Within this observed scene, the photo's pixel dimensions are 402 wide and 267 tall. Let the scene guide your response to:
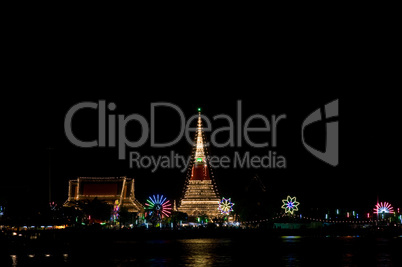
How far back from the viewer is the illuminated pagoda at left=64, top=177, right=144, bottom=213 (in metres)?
91.9

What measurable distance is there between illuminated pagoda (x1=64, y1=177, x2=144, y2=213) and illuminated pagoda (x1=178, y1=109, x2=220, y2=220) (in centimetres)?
722

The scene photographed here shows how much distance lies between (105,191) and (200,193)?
12643 millimetres

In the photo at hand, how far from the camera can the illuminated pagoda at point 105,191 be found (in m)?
91.9

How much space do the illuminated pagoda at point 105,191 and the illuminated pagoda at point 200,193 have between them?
7223mm

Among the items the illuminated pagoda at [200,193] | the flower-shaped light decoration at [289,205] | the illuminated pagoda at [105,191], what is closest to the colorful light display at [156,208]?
the illuminated pagoda at [105,191]

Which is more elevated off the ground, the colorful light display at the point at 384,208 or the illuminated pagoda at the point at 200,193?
the illuminated pagoda at the point at 200,193

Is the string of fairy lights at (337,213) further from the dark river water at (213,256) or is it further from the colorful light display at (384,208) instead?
the dark river water at (213,256)

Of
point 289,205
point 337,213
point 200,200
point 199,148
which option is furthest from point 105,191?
point 337,213

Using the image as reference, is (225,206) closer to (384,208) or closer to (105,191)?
(105,191)

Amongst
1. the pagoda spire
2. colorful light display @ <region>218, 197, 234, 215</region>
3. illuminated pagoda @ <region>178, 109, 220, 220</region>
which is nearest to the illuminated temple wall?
illuminated pagoda @ <region>178, 109, 220, 220</region>

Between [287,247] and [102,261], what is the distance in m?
18.0

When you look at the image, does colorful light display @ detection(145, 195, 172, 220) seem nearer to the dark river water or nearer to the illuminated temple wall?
the illuminated temple wall

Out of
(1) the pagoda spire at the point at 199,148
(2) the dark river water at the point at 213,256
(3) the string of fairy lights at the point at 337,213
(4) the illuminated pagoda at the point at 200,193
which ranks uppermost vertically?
(1) the pagoda spire at the point at 199,148

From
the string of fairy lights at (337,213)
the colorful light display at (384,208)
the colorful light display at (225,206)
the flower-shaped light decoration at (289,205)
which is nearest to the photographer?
the flower-shaped light decoration at (289,205)
